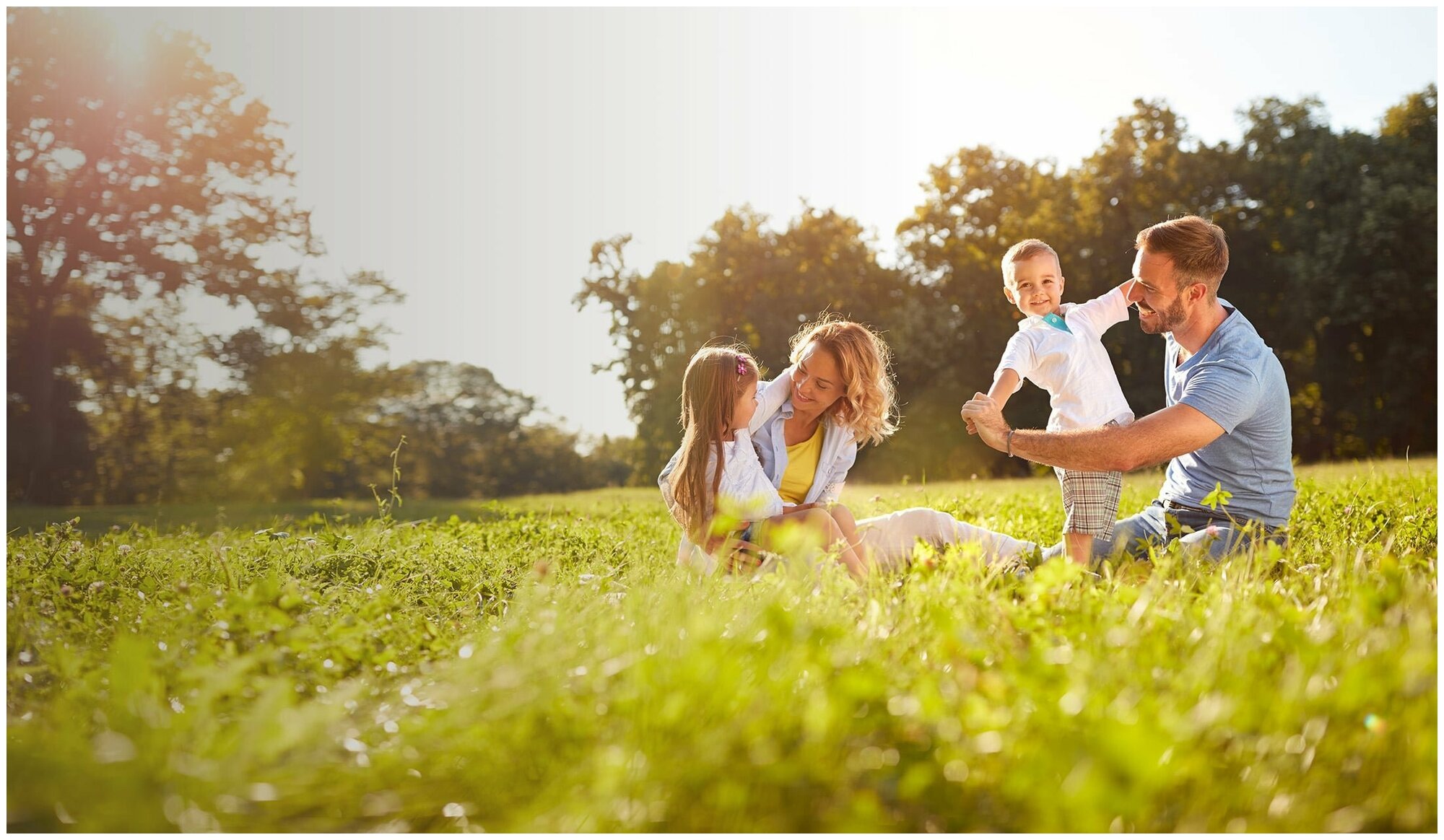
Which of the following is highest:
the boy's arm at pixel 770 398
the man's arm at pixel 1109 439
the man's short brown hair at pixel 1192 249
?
the man's short brown hair at pixel 1192 249

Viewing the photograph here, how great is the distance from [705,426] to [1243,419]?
259 centimetres

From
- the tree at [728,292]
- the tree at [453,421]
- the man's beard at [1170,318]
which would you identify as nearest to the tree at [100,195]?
the tree at [453,421]

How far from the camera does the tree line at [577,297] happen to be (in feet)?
62.3

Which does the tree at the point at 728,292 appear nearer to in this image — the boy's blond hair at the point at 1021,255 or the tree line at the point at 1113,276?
the tree line at the point at 1113,276

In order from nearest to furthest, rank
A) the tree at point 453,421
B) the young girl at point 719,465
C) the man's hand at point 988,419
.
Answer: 1. the man's hand at point 988,419
2. the young girl at point 719,465
3. the tree at point 453,421

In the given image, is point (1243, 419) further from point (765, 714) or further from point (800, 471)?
point (765, 714)

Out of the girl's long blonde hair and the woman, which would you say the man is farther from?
the girl's long blonde hair

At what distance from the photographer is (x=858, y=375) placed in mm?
5199

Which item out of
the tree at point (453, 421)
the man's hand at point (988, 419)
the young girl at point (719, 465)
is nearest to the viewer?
the man's hand at point (988, 419)

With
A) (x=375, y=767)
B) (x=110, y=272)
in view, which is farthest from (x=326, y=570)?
(x=110, y=272)

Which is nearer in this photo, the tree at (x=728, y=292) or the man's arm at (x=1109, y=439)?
the man's arm at (x=1109, y=439)

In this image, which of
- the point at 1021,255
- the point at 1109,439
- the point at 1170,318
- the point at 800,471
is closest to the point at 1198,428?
the point at 1109,439

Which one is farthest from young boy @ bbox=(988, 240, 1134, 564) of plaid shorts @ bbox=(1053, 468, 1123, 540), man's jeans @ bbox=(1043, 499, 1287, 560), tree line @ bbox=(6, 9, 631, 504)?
tree line @ bbox=(6, 9, 631, 504)

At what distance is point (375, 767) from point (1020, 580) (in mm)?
3099
